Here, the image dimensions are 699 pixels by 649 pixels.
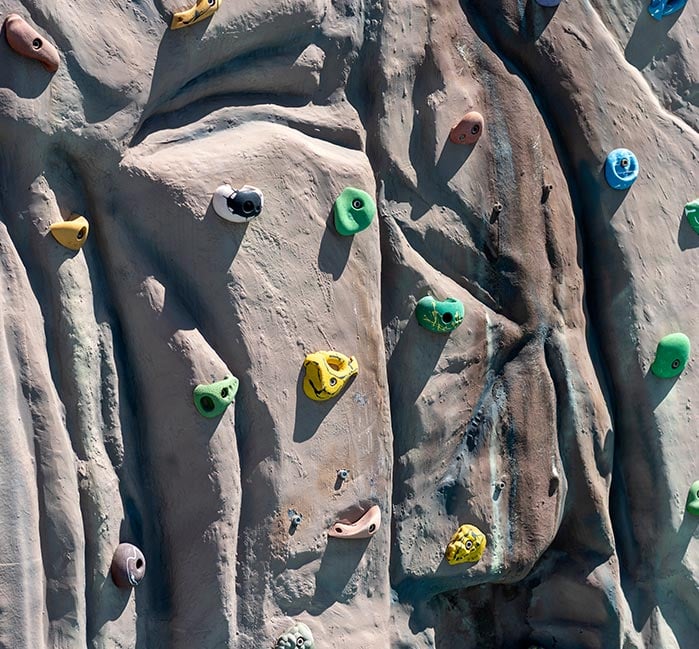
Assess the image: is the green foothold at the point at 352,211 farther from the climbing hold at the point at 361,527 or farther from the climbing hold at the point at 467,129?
the climbing hold at the point at 361,527

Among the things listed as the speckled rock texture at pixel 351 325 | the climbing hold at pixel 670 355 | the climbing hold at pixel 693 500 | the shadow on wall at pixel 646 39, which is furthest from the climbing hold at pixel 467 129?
the climbing hold at pixel 693 500

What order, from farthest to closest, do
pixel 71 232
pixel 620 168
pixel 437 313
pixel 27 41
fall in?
1. pixel 620 168
2. pixel 437 313
3. pixel 71 232
4. pixel 27 41

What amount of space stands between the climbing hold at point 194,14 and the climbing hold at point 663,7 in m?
1.31

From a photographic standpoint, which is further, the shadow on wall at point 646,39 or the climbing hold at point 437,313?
the shadow on wall at point 646,39

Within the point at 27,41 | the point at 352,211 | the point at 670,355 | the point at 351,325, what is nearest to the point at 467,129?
the point at 352,211

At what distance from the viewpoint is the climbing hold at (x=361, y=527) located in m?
2.58

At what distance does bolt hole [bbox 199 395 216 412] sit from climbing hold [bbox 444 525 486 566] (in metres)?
0.78

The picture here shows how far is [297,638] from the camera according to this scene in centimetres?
250

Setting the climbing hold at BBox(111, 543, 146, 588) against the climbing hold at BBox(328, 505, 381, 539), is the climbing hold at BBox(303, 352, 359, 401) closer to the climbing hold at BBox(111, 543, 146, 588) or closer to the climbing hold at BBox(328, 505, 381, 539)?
the climbing hold at BBox(328, 505, 381, 539)

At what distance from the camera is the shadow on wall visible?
3.04 meters

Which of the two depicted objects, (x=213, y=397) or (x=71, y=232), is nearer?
(x=71, y=232)

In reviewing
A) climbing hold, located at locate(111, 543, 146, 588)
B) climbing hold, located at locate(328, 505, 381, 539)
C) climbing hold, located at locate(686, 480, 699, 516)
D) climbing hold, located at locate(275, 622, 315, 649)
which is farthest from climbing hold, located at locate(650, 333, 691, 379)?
climbing hold, located at locate(111, 543, 146, 588)

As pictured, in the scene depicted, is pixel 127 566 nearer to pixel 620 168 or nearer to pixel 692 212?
pixel 620 168

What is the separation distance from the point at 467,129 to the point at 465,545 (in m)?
1.05
